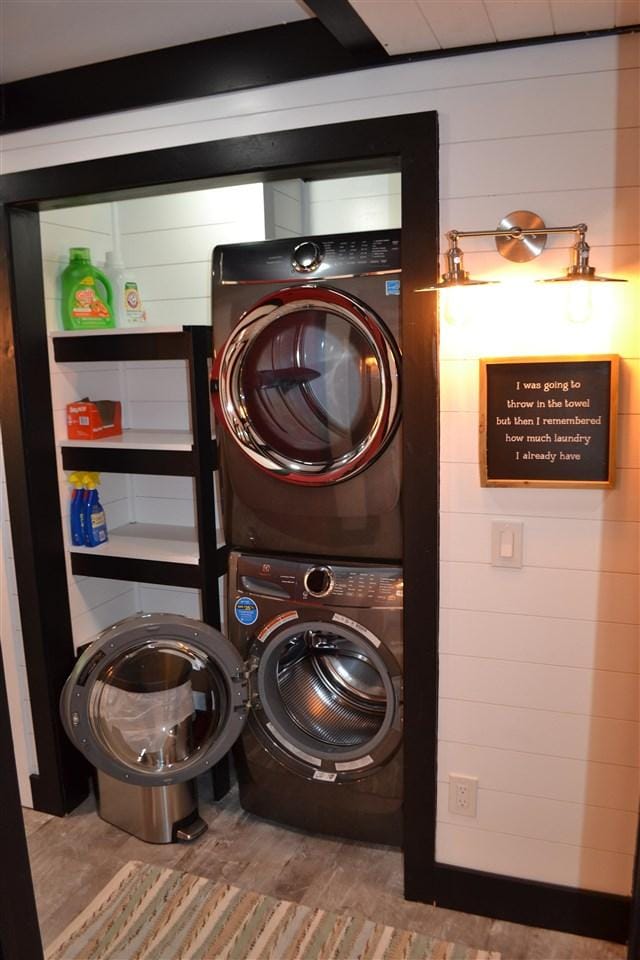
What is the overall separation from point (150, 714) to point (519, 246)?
1.82m

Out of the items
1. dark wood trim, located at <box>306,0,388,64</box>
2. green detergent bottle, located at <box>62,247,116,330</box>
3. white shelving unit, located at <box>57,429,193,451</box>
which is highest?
dark wood trim, located at <box>306,0,388,64</box>

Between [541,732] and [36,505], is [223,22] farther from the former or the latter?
[541,732]

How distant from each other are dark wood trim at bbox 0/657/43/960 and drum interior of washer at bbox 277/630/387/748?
1500 millimetres

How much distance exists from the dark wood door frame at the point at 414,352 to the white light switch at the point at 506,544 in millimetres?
153

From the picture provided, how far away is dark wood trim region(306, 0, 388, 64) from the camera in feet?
5.31

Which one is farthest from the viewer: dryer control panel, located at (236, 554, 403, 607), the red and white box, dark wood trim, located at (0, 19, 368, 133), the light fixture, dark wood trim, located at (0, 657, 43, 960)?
the red and white box

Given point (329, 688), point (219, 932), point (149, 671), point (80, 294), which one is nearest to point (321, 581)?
point (329, 688)

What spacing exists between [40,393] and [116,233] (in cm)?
80

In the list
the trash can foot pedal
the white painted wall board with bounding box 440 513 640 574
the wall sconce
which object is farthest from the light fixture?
the trash can foot pedal

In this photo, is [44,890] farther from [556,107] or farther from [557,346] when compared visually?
[556,107]

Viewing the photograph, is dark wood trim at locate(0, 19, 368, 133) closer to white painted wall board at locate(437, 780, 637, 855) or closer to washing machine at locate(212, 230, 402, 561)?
washing machine at locate(212, 230, 402, 561)

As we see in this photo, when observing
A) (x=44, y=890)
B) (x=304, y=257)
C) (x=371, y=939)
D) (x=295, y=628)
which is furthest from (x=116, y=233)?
(x=371, y=939)

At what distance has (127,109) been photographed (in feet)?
7.07

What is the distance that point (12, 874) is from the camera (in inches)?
35.9
